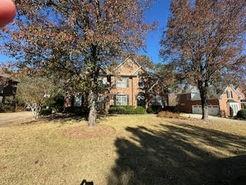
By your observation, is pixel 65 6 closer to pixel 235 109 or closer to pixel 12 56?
pixel 12 56

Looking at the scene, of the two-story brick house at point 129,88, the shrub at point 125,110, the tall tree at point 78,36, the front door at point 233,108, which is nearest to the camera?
the tall tree at point 78,36

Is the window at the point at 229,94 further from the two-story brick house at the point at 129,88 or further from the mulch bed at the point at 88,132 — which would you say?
the mulch bed at the point at 88,132

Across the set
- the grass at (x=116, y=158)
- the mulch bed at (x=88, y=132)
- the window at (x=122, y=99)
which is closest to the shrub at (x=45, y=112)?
the window at (x=122, y=99)

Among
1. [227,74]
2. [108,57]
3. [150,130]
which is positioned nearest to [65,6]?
[108,57]

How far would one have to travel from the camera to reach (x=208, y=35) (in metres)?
32.0

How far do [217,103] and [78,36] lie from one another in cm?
4353

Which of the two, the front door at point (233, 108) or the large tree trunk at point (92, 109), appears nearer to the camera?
the large tree trunk at point (92, 109)

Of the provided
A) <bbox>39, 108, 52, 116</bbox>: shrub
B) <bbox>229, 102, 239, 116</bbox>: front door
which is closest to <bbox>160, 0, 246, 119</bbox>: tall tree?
<bbox>39, 108, 52, 116</bbox>: shrub

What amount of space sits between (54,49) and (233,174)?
1340cm

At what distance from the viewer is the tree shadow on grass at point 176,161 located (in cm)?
1133

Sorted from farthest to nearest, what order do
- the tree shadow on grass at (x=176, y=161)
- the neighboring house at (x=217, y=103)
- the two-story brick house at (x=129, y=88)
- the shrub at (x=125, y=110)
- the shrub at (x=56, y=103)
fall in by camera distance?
the neighboring house at (x=217, y=103), the two-story brick house at (x=129, y=88), the shrub at (x=56, y=103), the shrub at (x=125, y=110), the tree shadow on grass at (x=176, y=161)

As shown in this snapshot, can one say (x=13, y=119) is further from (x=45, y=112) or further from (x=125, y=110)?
(x=125, y=110)

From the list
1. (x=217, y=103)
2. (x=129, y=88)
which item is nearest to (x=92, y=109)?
(x=129, y=88)

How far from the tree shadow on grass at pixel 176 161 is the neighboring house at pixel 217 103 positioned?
37860 millimetres
